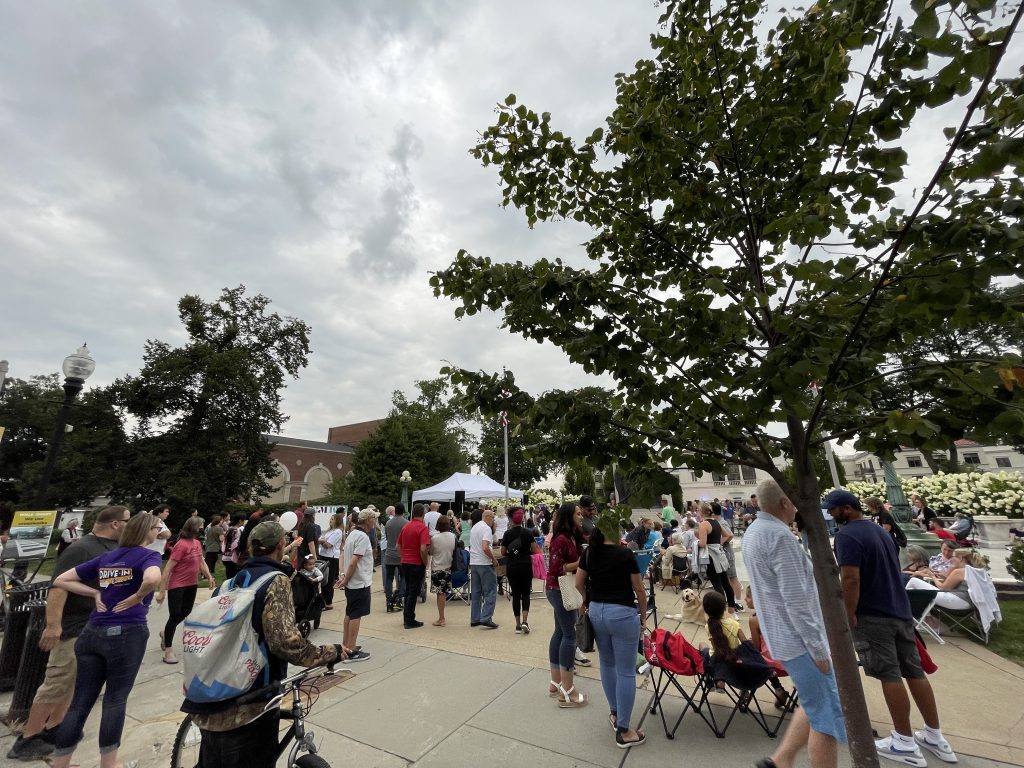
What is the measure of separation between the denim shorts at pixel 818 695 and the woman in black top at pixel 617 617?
121 cm

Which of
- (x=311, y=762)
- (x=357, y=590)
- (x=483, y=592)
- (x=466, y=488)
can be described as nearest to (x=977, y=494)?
(x=466, y=488)

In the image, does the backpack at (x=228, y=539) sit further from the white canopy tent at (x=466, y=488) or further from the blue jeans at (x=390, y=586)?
the white canopy tent at (x=466, y=488)

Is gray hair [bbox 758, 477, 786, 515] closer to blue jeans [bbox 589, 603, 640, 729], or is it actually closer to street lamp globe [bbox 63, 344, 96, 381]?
blue jeans [bbox 589, 603, 640, 729]

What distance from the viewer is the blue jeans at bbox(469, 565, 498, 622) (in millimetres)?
7746

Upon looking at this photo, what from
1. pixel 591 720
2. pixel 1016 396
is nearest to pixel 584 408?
pixel 1016 396

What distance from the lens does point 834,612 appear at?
240 centimetres

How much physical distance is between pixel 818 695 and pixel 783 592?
61cm

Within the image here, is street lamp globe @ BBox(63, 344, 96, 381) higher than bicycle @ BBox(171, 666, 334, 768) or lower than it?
higher

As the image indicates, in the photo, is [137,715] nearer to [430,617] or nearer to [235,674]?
[235,674]

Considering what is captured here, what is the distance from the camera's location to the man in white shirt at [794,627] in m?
2.88

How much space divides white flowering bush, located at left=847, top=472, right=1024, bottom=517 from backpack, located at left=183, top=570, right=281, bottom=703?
64.7 ft

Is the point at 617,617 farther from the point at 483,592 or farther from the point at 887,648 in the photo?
the point at 483,592

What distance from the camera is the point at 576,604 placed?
15.4ft

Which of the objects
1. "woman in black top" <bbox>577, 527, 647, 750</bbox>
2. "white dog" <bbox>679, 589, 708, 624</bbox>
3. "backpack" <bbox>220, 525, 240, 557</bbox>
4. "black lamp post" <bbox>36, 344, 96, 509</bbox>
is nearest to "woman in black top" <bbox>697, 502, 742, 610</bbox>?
"white dog" <bbox>679, 589, 708, 624</bbox>
